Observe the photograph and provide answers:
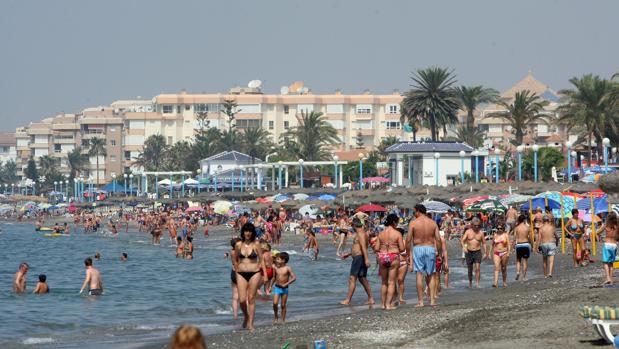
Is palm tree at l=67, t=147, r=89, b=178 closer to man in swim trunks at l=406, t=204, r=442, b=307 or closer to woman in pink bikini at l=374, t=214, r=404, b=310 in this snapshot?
woman in pink bikini at l=374, t=214, r=404, b=310

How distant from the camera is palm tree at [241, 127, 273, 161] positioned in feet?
356

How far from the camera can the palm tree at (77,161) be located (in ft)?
504

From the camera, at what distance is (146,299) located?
23.8 m

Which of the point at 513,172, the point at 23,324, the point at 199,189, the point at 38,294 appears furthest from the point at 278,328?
the point at 199,189

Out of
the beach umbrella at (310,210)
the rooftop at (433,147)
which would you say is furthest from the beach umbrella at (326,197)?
the rooftop at (433,147)

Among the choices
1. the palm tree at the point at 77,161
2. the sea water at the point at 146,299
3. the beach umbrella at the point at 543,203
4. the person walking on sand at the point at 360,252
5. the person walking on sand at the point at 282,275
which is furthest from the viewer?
the palm tree at the point at 77,161

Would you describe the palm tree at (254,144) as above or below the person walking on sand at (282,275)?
above

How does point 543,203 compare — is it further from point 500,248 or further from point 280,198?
point 280,198

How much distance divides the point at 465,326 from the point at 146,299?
42.9 ft

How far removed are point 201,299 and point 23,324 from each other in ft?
15.3

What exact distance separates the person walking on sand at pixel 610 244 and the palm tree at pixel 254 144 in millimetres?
91215

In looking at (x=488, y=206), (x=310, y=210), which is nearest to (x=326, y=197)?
(x=310, y=210)

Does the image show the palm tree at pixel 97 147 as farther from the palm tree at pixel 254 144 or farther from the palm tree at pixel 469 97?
the palm tree at pixel 469 97

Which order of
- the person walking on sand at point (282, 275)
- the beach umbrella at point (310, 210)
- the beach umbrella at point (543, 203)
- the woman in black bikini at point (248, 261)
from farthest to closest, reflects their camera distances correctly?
the beach umbrella at point (310, 210) < the beach umbrella at point (543, 203) < the person walking on sand at point (282, 275) < the woman in black bikini at point (248, 261)
